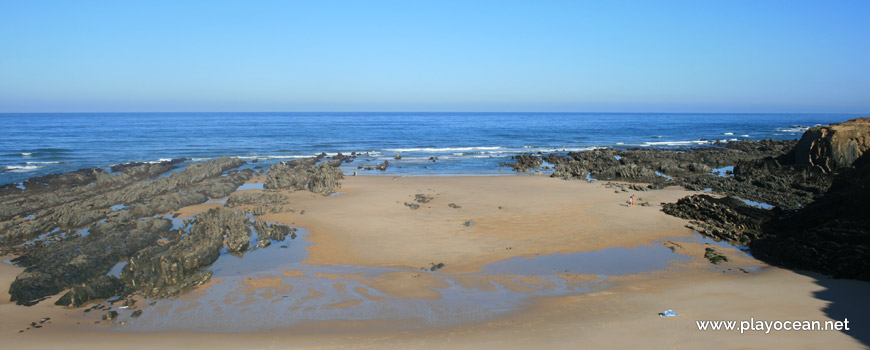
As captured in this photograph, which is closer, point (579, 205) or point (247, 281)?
point (247, 281)

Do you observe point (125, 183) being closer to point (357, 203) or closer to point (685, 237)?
point (357, 203)

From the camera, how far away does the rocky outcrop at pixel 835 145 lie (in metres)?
18.5

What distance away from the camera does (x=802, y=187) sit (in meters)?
18.0

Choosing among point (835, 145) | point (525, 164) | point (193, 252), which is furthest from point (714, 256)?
point (525, 164)

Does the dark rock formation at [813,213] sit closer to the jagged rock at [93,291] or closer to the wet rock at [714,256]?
the wet rock at [714,256]

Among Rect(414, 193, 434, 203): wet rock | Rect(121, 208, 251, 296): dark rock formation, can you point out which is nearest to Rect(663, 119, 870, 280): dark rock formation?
Rect(414, 193, 434, 203): wet rock

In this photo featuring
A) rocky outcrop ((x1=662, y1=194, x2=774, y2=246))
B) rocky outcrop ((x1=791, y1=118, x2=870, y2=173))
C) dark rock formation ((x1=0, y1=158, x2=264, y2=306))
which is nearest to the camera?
dark rock formation ((x1=0, y1=158, x2=264, y2=306))

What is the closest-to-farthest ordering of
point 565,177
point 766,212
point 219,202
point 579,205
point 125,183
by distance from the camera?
point 766,212 < point 579,205 < point 219,202 < point 125,183 < point 565,177

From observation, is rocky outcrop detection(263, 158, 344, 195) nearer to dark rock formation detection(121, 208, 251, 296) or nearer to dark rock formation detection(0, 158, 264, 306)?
dark rock formation detection(0, 158, 264, 306)

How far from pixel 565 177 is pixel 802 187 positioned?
9674 mm

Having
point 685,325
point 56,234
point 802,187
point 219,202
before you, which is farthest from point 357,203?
point 802,187

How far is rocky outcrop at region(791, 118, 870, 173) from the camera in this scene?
1845 cm

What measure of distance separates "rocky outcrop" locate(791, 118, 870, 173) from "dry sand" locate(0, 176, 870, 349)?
1014cm

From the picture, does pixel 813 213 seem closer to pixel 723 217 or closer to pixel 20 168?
pixel 723 217
